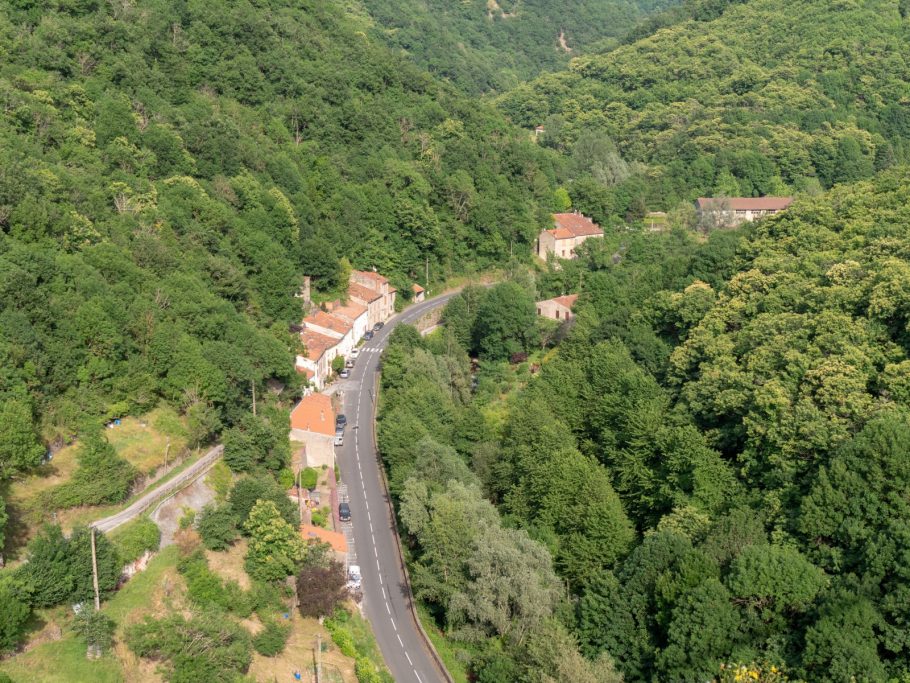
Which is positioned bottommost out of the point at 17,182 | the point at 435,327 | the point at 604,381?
the point at 435,327

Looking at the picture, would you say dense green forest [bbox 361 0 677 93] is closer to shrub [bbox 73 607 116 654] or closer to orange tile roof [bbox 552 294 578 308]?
orange tile roof [bbox 552 294 578 308]

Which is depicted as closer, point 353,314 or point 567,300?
point 353,314

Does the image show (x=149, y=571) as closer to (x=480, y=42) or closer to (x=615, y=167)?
(x=615, y=167)

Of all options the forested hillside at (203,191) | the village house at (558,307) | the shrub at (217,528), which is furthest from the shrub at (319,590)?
the village house at (558,307)

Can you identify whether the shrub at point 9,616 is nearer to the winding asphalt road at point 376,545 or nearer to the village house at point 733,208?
the winding asphalt road at point 376,545

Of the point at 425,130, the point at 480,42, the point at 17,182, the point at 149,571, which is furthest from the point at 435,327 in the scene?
the point at 480,42

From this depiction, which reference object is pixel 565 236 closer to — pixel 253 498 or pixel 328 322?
pixel 328 322

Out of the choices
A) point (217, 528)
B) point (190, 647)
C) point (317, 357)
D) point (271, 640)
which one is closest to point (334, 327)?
point (317, 357)
